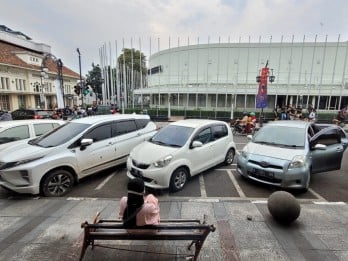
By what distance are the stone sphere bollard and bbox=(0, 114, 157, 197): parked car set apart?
433 cm

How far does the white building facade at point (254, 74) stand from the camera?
85.9 ft

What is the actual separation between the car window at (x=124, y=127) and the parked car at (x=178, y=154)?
102 cm

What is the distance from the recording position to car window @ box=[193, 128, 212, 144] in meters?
5.88

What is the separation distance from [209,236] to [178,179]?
6.71 ft

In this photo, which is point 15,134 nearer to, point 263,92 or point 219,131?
point 219,131

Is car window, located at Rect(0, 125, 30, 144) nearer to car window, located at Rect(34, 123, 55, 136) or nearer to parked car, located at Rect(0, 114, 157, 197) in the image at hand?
car window, located at Rect(34, 123, 55, 136)

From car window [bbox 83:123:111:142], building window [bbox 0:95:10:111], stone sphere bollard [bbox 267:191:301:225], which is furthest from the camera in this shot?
building window [bbox 0:95:10:111]

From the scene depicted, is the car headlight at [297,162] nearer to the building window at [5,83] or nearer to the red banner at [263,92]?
the red banner at [263,92]

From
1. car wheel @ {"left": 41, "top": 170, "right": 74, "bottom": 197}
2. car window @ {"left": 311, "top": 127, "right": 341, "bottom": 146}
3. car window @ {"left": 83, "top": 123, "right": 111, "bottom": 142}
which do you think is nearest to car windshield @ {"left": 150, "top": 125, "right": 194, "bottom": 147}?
car window @ {"left": 83, "top": 123, "right": 111, "bottom": 142}

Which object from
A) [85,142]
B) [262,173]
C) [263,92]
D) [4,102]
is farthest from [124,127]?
[4,102]

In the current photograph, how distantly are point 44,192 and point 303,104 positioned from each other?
28.7m

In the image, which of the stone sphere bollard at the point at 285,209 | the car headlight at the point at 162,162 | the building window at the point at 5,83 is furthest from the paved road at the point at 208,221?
the building window at the point at 5,83

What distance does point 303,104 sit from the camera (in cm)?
2623

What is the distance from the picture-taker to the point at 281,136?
5.98 m
